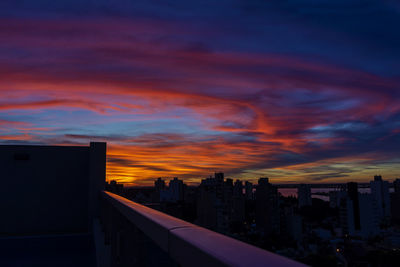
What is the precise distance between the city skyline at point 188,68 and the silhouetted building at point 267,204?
11.1m

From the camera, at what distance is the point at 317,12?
706 centimetres

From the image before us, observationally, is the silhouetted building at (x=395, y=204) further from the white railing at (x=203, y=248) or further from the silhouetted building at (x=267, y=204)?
the white railing at (x=203, y=248)

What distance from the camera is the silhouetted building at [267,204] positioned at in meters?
22.8

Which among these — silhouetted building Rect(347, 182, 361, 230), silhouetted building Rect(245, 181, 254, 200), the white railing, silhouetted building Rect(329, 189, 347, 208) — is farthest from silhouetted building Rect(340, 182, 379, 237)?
the white railing

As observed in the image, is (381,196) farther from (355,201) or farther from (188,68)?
(188,68)

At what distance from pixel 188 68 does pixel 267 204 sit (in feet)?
66.4

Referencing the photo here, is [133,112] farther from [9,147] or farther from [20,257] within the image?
[20,257]

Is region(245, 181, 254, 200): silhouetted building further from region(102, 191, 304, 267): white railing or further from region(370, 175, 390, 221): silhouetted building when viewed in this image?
region(102, 191, 304, 267): white railing

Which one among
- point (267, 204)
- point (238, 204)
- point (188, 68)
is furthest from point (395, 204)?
point (188, 68)

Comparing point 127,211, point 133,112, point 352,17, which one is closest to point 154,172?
point 133,112

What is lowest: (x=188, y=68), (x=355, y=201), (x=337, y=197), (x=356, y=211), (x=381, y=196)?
(x=356, y=211)

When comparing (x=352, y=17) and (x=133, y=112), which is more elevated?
(x=352, y=17)

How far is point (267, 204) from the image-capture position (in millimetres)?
25641

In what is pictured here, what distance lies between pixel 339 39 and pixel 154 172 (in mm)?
12953
